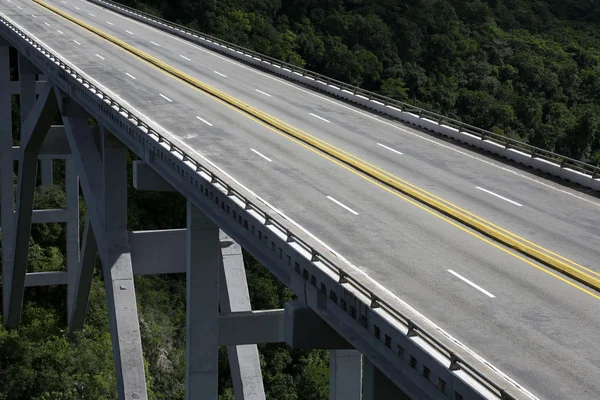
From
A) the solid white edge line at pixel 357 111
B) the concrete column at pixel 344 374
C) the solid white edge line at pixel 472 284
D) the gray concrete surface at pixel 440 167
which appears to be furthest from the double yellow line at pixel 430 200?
the concrete column at pixel 344 374

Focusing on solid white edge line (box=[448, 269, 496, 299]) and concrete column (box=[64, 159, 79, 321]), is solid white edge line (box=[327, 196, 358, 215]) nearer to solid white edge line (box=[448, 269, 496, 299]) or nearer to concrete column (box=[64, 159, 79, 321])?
solid white edge line (box=[448, 269, 496, 299])

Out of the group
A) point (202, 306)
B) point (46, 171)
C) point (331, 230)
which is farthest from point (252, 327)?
point (46, 171)

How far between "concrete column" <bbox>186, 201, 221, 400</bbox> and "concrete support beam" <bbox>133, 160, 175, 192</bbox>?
11.6 feet

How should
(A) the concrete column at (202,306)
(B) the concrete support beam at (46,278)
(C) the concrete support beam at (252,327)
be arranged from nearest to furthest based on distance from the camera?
1. (C) the concrete support beam at (252,327)
2. (A) the concrete column at (202,306)
3. (B) the concrete support beam at (46,278)

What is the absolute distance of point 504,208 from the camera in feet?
90.1

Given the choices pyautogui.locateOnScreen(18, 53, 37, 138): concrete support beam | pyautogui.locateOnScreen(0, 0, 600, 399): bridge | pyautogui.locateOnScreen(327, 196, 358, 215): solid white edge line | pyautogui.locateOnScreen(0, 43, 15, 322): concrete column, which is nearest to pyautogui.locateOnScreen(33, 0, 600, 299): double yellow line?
pyautogui.locateOnScreen(0, 0, 600, 399): bridge

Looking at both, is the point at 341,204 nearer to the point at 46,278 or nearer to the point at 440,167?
the point at 440,167

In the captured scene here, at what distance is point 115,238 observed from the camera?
33.8 metres

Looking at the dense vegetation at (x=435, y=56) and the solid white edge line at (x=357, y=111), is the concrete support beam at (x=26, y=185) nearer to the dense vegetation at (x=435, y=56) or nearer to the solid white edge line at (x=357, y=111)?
the solid white edge line at (x=357, y=111)

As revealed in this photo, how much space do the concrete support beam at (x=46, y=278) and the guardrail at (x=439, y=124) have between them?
1580cm

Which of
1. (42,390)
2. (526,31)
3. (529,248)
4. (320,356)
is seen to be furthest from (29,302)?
(526,31)

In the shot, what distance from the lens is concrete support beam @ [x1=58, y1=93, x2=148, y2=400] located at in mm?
32688

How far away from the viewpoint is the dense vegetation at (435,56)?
84750 mm

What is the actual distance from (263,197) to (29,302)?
34.3 meters
